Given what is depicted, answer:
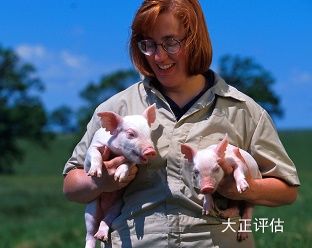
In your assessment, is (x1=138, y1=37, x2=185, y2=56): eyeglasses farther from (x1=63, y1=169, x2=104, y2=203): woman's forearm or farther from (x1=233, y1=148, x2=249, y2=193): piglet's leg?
(x1=63, y1=169, x2=104, y2=203): woman's forearm

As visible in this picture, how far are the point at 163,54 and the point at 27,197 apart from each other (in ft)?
91.6

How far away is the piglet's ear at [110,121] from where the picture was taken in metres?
3.60

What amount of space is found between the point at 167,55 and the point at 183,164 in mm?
449

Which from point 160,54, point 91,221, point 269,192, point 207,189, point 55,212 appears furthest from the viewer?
point 55,212

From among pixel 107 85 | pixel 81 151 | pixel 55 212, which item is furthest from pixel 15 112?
pixel 81 151


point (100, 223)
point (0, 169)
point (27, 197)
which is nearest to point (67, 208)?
point (27, 197)

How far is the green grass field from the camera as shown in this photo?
9.19 meters

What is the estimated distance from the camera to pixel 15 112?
190ft

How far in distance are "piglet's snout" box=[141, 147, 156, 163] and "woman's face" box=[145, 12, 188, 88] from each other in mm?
319

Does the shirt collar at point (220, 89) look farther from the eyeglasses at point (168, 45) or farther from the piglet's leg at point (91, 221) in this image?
the piglet's leg at point (91, 221)

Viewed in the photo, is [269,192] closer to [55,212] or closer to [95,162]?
[95,162]

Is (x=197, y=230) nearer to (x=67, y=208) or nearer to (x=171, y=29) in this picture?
(x=171, y=29)

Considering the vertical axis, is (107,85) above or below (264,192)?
above

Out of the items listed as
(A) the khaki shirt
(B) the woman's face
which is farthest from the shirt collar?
(B) the woman's face
